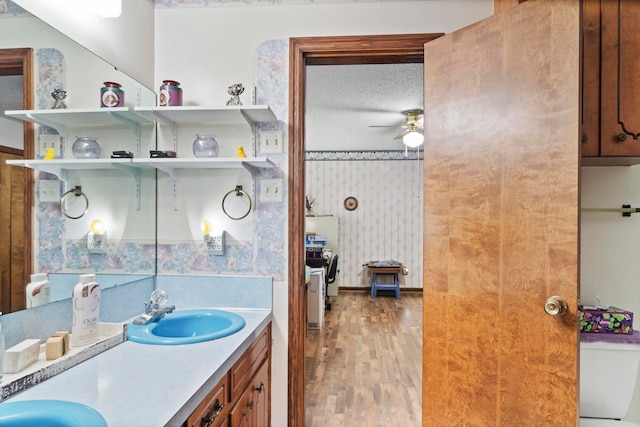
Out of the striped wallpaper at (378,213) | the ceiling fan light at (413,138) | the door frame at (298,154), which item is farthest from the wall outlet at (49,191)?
the striped wallpaper at (378,213)

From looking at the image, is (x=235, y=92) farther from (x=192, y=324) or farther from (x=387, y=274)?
(x=387, y=274)

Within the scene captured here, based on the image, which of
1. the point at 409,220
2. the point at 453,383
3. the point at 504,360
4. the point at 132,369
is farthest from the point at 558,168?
the point at 409,220

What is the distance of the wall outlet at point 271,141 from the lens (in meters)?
1.81

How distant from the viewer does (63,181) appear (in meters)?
1.27

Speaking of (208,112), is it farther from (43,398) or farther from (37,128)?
(43,398)

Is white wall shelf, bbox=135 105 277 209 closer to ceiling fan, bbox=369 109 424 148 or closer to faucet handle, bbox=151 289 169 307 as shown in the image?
faucet handle, bbox=151 289 169 307

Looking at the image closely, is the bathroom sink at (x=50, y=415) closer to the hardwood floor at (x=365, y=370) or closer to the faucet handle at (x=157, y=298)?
the faucet handle at (x=157, y=298)

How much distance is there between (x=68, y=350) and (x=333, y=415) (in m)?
1.68

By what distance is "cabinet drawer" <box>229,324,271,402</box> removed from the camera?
1.26 meters

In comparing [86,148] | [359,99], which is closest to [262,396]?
[86,148]

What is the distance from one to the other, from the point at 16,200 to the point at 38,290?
31cm

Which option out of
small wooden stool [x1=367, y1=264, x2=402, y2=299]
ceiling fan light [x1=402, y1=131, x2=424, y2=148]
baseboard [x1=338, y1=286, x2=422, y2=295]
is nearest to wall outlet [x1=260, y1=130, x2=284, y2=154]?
ceiling fan light [x1=402, y1=131, x2=424, y2=148]

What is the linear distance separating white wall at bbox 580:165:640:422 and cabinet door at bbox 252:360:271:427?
168cm

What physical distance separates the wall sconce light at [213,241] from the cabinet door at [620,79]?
1820 millimetres
